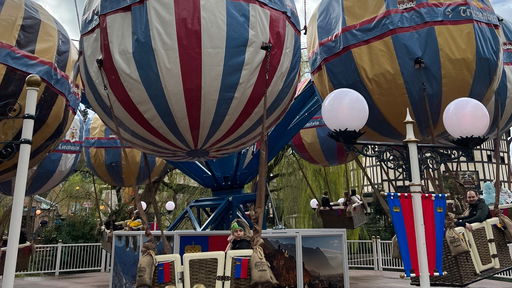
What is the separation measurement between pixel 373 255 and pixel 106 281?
798 centimetres

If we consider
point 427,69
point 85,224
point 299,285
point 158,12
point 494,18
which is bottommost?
point 299,285

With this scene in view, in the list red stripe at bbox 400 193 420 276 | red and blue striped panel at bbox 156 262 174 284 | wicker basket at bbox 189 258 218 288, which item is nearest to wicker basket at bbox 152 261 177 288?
red and blue striped panel at bbox 156 262 174 284

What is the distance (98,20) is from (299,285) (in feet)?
13.8

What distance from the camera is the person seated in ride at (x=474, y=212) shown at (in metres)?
4.25

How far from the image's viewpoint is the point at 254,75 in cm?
376

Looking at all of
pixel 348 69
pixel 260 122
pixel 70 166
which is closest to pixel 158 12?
pixel 260 122

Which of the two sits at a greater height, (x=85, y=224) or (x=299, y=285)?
(x=85, y=224)

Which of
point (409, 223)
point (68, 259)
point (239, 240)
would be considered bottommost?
point (68, 259)

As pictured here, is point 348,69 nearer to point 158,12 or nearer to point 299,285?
point 158,12

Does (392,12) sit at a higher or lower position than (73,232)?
higher

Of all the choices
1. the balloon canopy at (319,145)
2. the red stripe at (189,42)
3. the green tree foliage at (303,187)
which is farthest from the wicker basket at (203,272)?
the green tree foliage at (303,187)

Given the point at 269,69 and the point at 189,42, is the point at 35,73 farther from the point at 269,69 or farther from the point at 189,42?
the point at 269,69

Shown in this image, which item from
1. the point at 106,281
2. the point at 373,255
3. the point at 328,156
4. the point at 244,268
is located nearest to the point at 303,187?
the point at 373,255

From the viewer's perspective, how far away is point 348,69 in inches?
175
